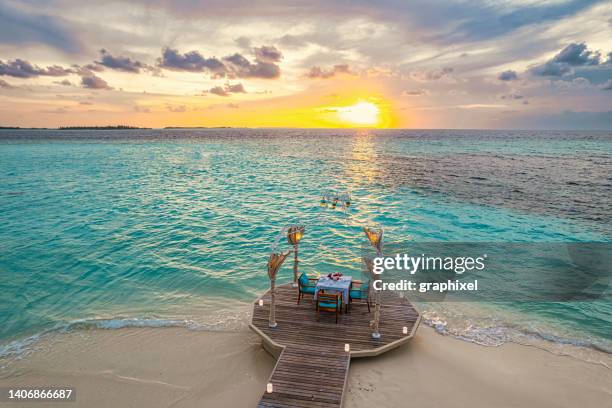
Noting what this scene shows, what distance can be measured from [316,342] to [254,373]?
242cm

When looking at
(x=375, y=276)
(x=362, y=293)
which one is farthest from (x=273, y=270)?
(x=362, y=293)

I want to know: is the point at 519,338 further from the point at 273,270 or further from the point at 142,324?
the point at 142,324

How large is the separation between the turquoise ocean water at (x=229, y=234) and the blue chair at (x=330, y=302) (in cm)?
415

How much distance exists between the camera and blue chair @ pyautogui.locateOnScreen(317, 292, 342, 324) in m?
12.6

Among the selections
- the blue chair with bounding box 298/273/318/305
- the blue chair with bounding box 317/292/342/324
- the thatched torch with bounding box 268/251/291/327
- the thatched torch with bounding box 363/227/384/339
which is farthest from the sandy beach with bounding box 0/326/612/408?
the blue chair with bounding box 298/273/318/305

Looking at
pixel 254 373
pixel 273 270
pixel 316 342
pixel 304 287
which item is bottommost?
pixel 254 373

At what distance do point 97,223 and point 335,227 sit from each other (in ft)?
69.7

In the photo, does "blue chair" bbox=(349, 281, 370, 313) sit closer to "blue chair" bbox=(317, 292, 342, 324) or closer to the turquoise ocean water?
"blue chair" bbox=(317, 292, 342, 324)

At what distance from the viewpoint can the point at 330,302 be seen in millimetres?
12703

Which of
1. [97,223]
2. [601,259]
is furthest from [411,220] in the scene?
[97,223]

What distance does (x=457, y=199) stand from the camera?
126 ft

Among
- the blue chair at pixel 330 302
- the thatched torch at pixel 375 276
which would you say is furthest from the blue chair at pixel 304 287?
the thatched torch at pixel 375 276

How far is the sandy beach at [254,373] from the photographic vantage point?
1030cm

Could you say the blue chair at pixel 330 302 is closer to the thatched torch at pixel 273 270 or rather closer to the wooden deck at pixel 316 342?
the wooden deck at pixel 316 342
